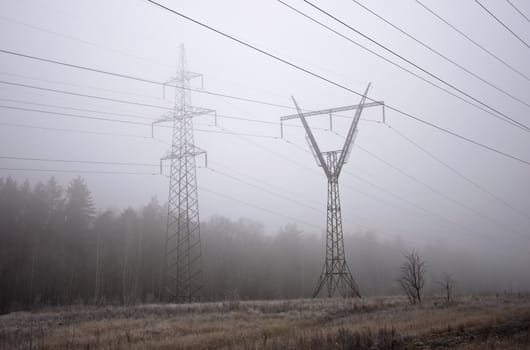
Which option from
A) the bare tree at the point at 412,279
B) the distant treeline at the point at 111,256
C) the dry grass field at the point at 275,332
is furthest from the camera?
the distant treeline at the point at 111,256

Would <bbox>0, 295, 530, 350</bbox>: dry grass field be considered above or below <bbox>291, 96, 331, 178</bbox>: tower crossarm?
below

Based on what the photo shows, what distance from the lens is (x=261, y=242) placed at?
95.4m

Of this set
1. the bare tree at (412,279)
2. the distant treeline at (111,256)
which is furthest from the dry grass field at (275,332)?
the distant treeline at (111,256)

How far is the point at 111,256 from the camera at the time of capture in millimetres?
66000

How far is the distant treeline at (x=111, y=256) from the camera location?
55969mm

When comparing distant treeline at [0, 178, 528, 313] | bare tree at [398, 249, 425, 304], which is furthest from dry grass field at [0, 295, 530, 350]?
distant treeline at [0, 178, 528, 313]

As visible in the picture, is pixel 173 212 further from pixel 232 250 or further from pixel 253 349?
pixel 232 250

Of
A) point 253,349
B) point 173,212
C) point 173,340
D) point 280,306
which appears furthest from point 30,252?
point 253,349

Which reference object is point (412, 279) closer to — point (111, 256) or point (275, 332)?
point (275, 332)

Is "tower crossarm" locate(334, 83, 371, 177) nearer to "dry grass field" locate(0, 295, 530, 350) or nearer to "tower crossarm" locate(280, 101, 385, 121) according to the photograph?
"tower crossarm" locate(280, 101, 385, 121)

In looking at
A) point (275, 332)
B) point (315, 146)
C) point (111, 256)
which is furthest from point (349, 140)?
point (111, 256)

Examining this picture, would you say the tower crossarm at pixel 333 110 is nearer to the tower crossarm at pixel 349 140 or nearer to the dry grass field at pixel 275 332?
the tower crossarm at pixel 349 140

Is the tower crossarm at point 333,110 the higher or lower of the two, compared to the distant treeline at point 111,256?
higher

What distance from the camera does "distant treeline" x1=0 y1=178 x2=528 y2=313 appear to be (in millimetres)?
55969
